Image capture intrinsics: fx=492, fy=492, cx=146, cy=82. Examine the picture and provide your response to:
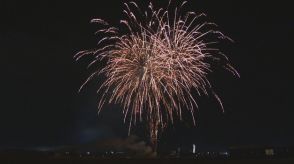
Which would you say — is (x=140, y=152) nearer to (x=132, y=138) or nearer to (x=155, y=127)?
(x=132, y=138)

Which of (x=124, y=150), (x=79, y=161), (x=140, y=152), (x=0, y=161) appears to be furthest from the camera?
(x=124, y=150)

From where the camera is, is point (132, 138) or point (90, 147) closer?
point (132, 138)

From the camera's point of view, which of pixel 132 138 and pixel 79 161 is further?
pixel 132 138

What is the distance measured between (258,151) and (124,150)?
23.7 metres

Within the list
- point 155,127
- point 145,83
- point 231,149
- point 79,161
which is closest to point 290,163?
point 155,127

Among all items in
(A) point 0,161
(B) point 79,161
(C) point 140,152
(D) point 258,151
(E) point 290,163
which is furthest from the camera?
(D) point 258,151

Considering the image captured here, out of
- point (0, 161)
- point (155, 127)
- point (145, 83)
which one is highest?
point (145, 83)

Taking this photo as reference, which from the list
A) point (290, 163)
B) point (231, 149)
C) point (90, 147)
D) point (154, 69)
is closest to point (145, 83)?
point (154, 69)

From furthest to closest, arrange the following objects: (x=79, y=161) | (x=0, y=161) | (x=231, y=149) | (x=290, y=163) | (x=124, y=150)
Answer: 1. (x=231, y=149)
2. (x=124, y=150)
3. (x=290, y=163)
4. (x=79, y=161)
5. (x=0, y=161)

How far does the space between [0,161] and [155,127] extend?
17.5 m

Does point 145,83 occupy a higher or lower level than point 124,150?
higher

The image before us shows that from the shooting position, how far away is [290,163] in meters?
51.8

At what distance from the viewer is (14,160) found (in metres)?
42.0

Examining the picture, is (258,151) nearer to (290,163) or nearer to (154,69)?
(290,163)
